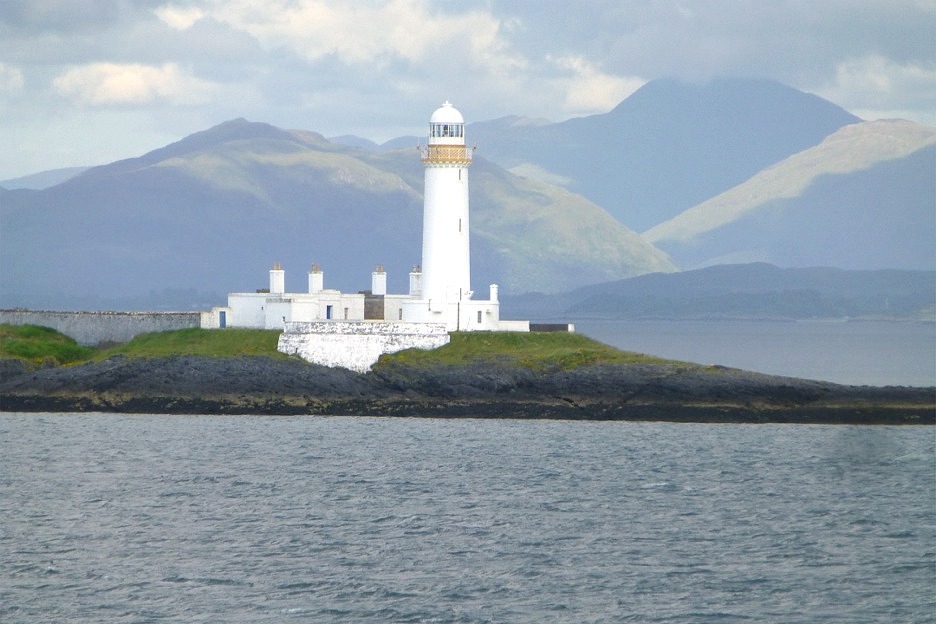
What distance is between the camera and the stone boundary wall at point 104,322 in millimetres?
65812

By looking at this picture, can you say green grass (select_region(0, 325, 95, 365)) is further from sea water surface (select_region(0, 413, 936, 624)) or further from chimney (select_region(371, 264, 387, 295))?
chimney (select_region(371, 264, 387, 295))

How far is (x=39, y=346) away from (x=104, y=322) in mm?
3316

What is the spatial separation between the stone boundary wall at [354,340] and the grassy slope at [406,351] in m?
0.51

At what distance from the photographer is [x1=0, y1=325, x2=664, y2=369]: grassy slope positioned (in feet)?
196

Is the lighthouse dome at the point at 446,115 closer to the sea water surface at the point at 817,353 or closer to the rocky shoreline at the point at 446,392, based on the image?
the rocky shoreline at the point at 446,392

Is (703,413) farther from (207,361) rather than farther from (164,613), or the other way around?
(164,613)

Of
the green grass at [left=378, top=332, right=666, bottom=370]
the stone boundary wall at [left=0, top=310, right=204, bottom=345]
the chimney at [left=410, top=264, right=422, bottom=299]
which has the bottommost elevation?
the green grass at [left=378, top=332, right=666, bottom=370]

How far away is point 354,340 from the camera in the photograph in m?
61.3

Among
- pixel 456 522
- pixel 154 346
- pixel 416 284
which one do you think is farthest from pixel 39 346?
Answer: pixel 456 522

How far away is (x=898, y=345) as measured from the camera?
15875cm

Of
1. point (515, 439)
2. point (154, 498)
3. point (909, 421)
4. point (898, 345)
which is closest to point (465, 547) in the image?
point (154, 498)

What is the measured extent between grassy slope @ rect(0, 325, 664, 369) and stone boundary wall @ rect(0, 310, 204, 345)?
2.88 ft

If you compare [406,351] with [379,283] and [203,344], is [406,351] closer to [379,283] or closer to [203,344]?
[203,344]

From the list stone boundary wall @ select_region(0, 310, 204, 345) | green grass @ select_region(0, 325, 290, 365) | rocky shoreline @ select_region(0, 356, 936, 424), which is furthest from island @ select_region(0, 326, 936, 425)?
stone boundary wall @ select_region(0, 310, 204, 345)
